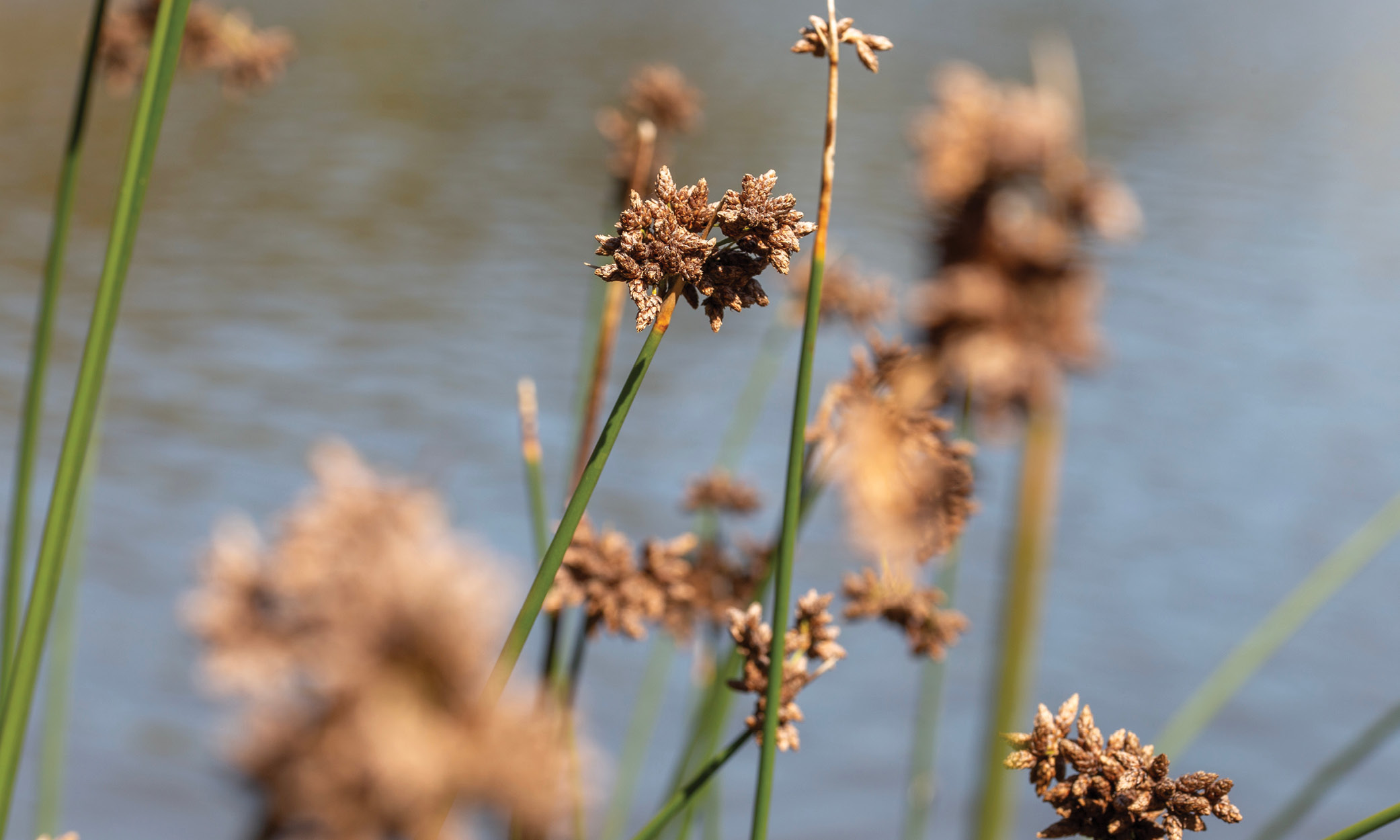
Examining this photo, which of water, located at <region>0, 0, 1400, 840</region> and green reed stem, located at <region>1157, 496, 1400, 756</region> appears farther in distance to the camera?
water, located at <region>0, 0, 1400, 840</region>

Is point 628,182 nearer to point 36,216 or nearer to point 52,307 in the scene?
point 52,307

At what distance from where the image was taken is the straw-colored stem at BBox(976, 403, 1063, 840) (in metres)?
0.50

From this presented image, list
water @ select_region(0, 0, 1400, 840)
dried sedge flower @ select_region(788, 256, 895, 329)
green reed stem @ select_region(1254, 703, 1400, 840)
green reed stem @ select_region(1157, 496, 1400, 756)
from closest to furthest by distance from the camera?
1. green reed stem @ select_region(1254, 703, 1400, 840)
2. green reed stem @ select_region(1157, 496, 1400, 756)
3. dried sedge flower @ select_region(788, 256, 895, 329)
4. water @ select_region(0, 0, 1400, 840)

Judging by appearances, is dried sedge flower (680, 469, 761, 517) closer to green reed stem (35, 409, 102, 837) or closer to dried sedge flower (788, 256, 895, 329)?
dried sedge flower (788, 256, 895, 329)

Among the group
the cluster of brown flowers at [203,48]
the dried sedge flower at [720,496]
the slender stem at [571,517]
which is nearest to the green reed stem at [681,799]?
the slender stem at [571,517]

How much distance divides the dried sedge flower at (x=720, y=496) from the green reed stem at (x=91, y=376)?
0.47 metres

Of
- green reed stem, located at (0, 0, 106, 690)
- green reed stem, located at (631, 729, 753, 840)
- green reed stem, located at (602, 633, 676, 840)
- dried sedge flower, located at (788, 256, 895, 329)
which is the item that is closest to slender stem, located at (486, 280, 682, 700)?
green reed stem, located at (631, 729, 753, 840)

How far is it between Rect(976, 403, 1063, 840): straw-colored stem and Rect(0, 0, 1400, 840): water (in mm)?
107

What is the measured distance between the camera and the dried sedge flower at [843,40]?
40 centimetres

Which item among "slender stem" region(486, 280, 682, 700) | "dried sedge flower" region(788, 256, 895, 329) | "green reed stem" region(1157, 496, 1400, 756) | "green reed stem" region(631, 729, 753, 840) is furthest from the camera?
"dried sedge flower" region(788, 256, 895, 329)

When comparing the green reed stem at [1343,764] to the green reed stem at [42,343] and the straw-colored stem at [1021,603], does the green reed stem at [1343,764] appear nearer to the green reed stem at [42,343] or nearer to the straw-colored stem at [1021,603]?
the straw-colored stem at [1021,603]

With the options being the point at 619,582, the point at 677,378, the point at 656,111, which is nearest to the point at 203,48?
the point at 656,111

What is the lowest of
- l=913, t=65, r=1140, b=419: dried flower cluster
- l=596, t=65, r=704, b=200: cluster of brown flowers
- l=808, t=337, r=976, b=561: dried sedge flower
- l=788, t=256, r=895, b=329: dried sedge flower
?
l=808, t=337, r=976, b=561: dried sedge flower

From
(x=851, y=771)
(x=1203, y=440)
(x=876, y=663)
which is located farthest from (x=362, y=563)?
(x=1203, y=440)
